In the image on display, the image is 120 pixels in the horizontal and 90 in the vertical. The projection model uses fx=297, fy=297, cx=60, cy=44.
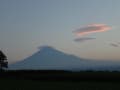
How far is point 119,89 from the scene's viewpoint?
1147 inches

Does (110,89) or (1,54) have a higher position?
(1,54)

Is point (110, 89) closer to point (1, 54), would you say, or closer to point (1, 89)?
point (1, 89)

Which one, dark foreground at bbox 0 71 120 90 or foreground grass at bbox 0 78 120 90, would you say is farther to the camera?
dark foreground at bbox 0 71 120 90

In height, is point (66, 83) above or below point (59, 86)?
above

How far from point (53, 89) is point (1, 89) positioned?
5.25m

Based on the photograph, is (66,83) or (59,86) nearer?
(59,86)

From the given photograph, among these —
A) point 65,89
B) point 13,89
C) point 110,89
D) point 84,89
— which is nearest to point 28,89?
point 13,89

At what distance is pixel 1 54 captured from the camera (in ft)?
307

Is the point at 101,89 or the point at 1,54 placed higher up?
the point at 1,54

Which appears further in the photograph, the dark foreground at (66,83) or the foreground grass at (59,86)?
the dark foreground at (66,83)

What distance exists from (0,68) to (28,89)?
6555 cm

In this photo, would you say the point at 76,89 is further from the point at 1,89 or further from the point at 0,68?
the point at 0,68

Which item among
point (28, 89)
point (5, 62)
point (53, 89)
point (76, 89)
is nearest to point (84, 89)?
point (76, 89)

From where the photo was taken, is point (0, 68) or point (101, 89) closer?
point (101, 89)
